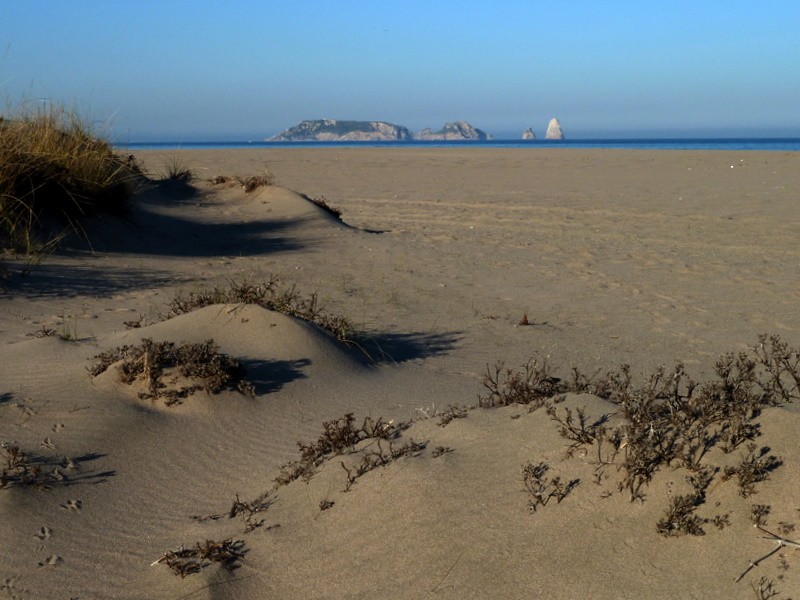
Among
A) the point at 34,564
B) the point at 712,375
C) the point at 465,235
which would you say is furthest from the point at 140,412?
the point at 465,235

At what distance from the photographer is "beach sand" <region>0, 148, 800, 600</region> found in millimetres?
2938

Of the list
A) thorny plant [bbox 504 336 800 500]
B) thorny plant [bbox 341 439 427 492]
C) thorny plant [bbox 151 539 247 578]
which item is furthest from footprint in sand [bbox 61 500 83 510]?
thorny plant [bbox 504 336 800 500]

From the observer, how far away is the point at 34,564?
325 centimetres

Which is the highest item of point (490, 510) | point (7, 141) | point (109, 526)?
point (7, 141)

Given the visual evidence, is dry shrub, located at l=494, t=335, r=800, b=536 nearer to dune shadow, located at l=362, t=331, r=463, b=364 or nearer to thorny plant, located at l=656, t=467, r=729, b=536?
thorny plant, located at l=656, t=467, r=729, b=536

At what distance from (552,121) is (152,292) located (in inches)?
6866

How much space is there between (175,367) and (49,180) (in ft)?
15.3

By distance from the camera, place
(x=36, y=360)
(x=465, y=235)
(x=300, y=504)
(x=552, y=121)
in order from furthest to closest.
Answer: (x=552, y=121) < (x=465, y=235) < (x=36, y=360) < (x=300, y=504)

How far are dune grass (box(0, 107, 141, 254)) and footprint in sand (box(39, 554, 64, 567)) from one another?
4.89 metres

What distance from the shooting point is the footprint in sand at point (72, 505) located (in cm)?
363

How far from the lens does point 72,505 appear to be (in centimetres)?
366

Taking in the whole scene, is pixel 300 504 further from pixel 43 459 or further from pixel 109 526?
pixel 43 459

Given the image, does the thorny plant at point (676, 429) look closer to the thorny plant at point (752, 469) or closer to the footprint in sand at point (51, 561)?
the thorny plant at point (752, 469)

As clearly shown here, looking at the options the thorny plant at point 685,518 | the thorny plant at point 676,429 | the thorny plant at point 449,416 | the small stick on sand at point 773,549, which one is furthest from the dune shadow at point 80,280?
the small stick on sand at point 773,549
